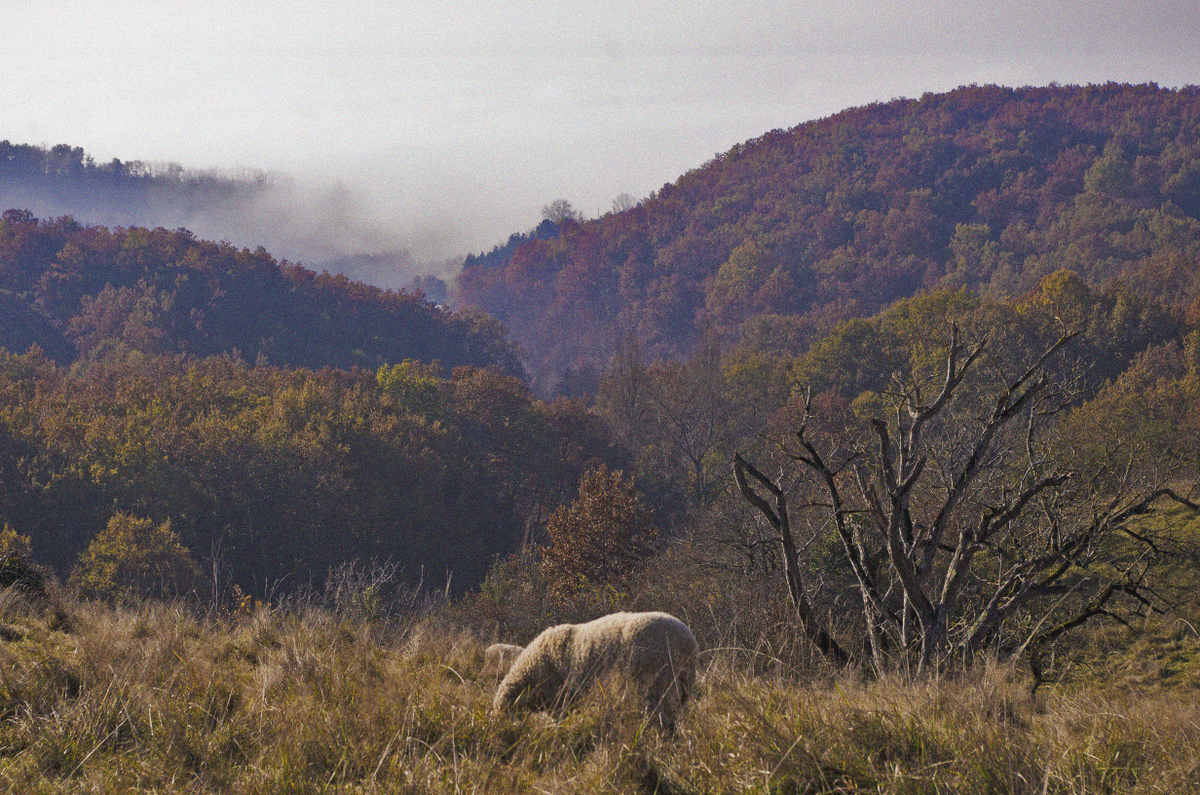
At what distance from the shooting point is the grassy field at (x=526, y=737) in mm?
2498

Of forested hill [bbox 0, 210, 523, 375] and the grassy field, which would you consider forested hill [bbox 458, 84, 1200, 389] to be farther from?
the grassy field

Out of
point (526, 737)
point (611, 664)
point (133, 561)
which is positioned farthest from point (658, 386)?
point (526, 737)

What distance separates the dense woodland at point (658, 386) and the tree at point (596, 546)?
0.09 metres

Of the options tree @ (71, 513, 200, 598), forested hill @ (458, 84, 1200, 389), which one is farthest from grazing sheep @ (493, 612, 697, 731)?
forested hill @ (458, 84, 1200, 389)

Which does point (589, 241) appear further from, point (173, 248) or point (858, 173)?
point (173, 248)

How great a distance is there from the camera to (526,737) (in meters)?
3.01

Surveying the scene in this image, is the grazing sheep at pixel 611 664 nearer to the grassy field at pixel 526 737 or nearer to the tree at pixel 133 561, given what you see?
the grassy field at pixel 526 737

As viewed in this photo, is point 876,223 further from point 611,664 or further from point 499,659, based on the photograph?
point 611,664

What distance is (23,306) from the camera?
59.9m

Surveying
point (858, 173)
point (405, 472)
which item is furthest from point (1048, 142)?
point (405, 472)

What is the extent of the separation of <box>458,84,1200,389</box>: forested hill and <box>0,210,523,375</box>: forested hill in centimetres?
2251

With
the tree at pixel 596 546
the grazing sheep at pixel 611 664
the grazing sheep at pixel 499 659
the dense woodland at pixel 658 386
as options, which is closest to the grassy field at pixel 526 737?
the grazing sheep at pixel 611 664

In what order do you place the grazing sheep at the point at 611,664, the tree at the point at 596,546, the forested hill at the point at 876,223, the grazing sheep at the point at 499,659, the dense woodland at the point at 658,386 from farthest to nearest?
1. the forested hill at the point at 876,223
2. the tree at the point at 596,546
3. the dense woodland at the point at 658,386
4. the grazing sheep at the point at 499,659
5. the grazing sheep at the point at 611,664

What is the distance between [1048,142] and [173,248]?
354 feet
